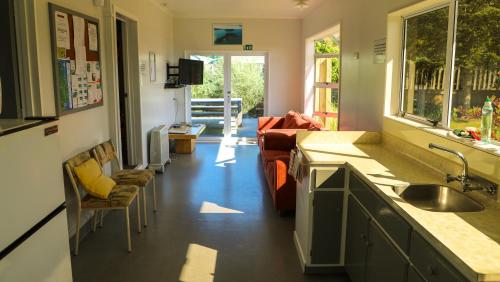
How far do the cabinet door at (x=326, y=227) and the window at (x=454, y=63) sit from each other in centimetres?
99

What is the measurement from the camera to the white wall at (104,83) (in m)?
3.27

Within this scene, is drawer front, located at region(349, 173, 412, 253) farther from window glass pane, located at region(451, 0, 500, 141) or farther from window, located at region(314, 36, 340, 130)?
window, located at region(314, 36, 340, 130)

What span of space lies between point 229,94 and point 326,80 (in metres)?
2.28

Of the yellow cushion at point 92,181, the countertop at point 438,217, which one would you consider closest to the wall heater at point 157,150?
the yellow cushion at point 92,181

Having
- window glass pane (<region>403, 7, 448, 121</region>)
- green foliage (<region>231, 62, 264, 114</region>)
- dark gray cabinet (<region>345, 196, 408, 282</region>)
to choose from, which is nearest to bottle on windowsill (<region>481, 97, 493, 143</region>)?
window glass pane (<region>403, 7, 448, 121</region>)

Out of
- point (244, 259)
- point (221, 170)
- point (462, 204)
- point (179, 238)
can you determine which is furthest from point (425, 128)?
point (221, 170)

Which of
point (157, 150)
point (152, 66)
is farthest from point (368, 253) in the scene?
point (152, 66)

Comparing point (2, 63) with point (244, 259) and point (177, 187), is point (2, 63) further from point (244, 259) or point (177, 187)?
point (177, 187)

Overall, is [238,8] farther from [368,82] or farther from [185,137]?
[368,82]

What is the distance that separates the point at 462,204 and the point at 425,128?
845 millimetres

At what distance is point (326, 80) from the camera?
25.4 ft

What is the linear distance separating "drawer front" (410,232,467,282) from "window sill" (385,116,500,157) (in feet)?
2.40

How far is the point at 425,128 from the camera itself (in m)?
3.07

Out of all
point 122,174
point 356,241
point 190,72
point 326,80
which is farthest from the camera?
point 190,72
